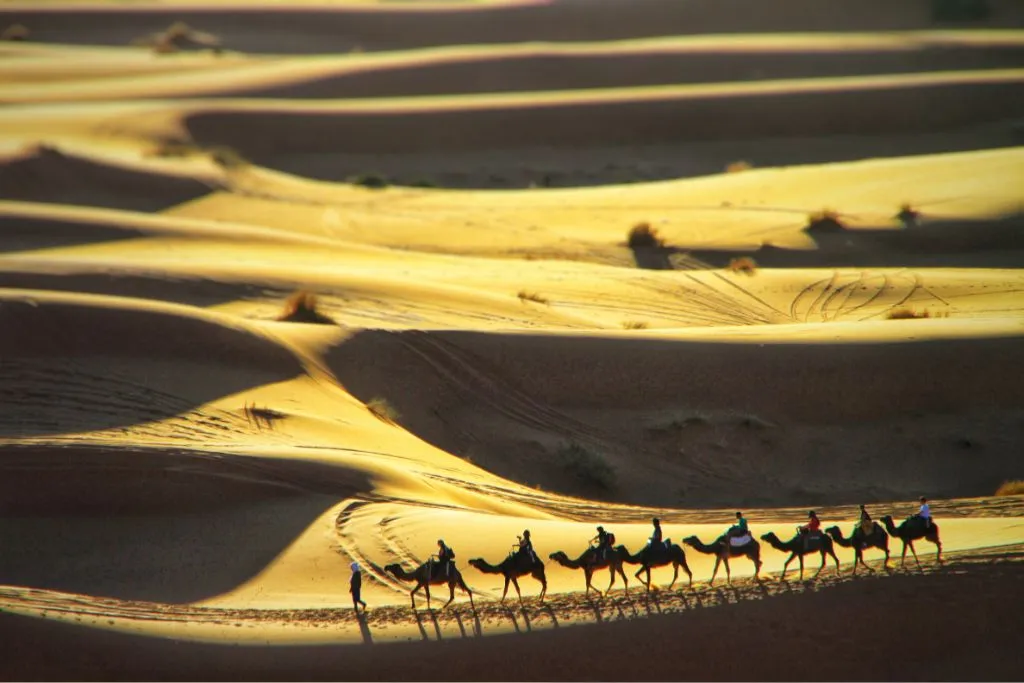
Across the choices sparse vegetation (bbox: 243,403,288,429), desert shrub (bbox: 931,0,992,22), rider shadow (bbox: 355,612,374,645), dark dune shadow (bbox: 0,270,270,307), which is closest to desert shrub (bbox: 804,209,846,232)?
dark dune shadow (bbox: 0,270,270,307)

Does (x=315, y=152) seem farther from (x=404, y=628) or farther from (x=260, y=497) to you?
(x=404, y=628)

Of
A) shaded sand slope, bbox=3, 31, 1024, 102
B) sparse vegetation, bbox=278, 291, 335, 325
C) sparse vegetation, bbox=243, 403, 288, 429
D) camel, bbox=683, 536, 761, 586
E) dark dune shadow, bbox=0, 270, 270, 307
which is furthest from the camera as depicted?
shaded sand slope, bbox=3, 31, 1024, 102

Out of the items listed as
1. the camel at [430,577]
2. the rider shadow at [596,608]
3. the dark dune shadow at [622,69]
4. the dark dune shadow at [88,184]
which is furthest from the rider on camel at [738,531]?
the dark dune shadow at [622,69]

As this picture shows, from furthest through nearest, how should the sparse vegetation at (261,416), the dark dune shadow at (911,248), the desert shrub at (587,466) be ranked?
1. the dark dune shadow at (911,248)
2. the desert shrub at (587,466)
3. the sparse vegetation at (261,416)

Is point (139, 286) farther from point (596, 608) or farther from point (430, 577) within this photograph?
point (596, 608)

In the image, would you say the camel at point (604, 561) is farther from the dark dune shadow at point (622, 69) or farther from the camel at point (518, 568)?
the dark dune shadow at point (622, 69)

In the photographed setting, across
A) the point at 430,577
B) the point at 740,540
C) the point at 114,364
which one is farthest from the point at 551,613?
the point at 114,364

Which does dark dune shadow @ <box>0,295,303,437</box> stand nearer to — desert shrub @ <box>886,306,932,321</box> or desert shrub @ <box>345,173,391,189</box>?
desert shrub @ <box>886,306,932,321</box>
